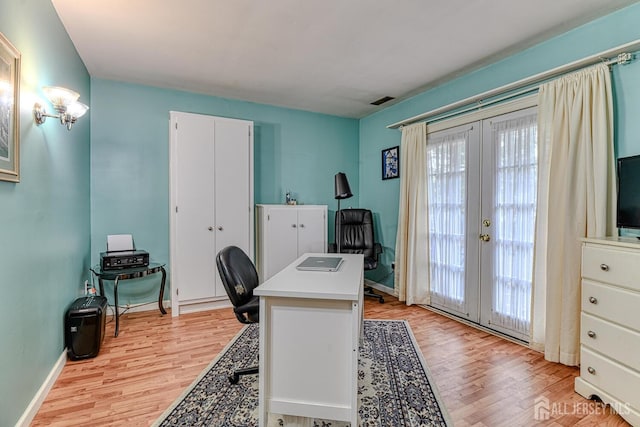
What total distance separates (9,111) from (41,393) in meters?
1.63

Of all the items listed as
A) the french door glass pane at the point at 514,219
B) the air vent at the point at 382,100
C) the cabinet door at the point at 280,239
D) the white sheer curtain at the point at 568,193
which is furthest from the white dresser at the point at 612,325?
the cabinet door at the point at 280,239

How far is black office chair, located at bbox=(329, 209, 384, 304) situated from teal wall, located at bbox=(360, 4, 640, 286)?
1.09ft

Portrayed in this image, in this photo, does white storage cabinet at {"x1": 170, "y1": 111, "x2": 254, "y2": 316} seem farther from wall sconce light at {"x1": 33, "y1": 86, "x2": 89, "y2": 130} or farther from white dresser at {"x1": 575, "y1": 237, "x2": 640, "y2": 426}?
white dresser at {"x1": 575, "y1": 237, "x2": 640, "y2": 426}

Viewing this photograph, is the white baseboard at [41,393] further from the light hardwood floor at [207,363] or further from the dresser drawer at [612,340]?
the dresser drawer at [612,340]

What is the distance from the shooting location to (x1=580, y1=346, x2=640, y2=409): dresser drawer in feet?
5.44

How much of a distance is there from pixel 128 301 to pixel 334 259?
262 centimetres

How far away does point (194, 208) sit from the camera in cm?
348

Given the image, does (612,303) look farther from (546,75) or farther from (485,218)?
(546,75)

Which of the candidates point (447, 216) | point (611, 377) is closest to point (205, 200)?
point (447, 216)

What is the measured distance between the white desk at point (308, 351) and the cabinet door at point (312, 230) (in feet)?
7.76

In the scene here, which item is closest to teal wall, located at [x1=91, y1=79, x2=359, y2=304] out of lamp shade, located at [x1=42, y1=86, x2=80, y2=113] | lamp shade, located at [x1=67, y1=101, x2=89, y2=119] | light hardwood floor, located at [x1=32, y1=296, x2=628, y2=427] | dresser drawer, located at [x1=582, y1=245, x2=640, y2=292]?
light hardwood floor, located at [x1=32, y1=296, x2=628, y2=427]

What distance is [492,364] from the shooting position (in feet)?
7.69

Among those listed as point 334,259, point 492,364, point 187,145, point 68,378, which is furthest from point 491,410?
point 187,145

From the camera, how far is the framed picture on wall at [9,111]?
55.6 inches
